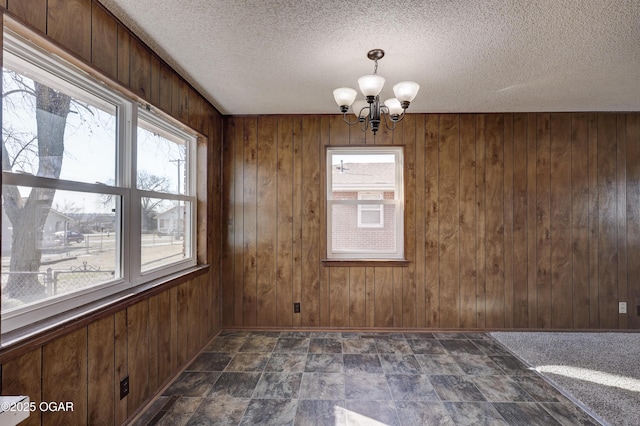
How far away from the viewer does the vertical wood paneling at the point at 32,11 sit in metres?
1.19

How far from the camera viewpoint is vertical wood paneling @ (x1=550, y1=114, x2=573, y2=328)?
10.7 feet

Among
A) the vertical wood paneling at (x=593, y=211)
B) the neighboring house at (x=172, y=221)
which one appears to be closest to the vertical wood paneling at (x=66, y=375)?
the neighboring house at (x=172, y=221)

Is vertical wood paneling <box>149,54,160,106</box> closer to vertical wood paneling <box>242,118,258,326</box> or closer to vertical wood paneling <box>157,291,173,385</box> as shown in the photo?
vertical wood paneling <box>242,118,258,326</box>

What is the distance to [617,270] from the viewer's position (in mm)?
3219

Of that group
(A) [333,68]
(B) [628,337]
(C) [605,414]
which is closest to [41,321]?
(A) [333,68]

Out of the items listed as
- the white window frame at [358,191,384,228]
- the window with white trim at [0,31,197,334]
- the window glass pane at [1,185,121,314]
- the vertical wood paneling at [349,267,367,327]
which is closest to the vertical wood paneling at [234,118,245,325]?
the window with white trim at [0,31,197,334]

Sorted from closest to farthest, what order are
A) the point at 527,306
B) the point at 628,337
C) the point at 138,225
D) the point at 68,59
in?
the point at 68,59, the point at 138,225, the point at 628,337, the point at 527,306

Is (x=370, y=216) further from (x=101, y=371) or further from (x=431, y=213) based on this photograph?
(x=101, y=371)

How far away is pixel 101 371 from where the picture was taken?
1629mm

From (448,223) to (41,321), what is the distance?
3.43 m

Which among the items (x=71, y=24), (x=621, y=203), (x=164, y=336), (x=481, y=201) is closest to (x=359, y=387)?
(x=164, y=336)

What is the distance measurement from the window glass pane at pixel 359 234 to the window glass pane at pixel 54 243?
2.19 metres

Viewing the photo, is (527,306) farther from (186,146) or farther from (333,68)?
(186,146)

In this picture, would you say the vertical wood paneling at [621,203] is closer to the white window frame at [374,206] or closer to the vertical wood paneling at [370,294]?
the white window frame at [374,206]
